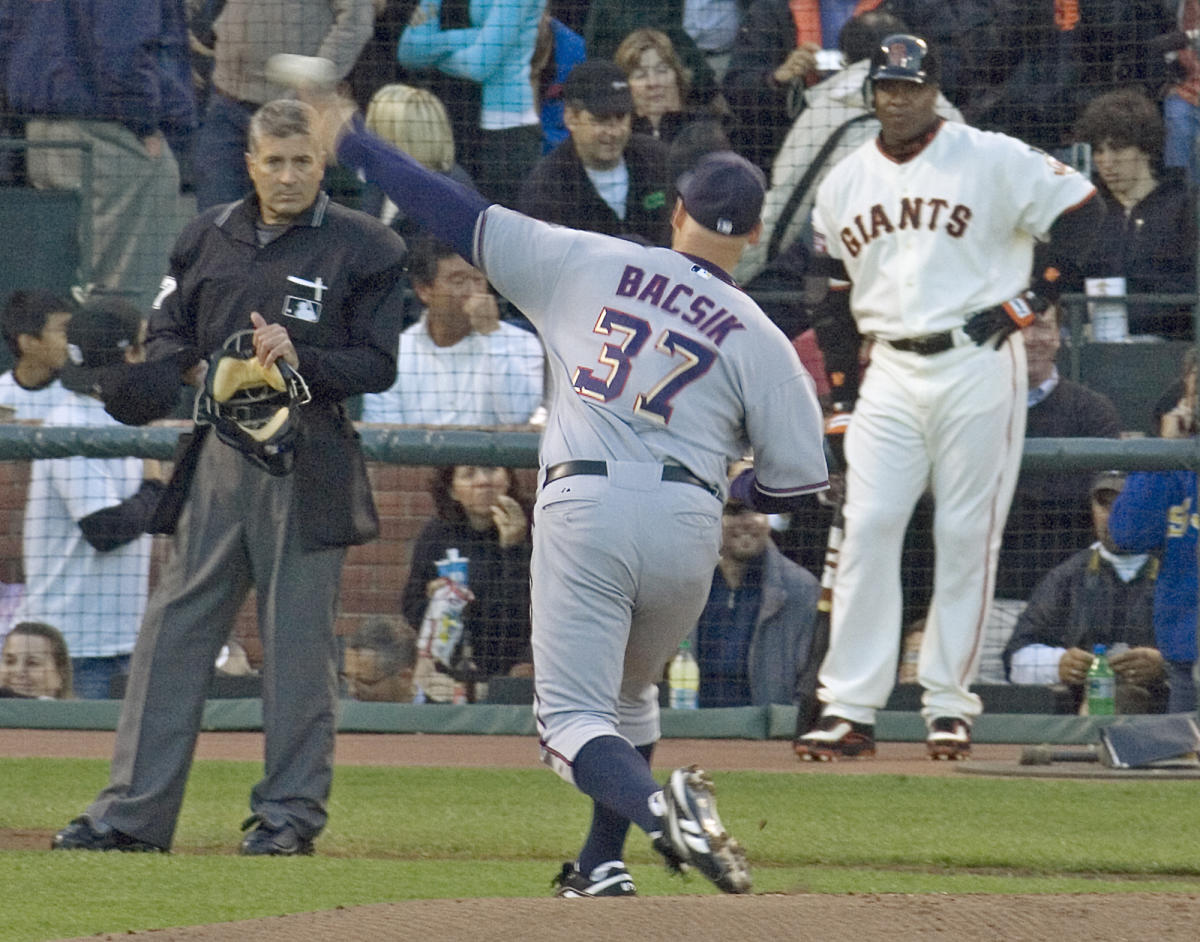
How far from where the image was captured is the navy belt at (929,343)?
6.41 metres

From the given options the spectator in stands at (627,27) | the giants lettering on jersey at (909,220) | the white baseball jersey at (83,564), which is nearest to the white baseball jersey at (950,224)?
the giants lettering on jersey at (909,220)

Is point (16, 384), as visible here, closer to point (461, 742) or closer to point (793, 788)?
point (461, 742)

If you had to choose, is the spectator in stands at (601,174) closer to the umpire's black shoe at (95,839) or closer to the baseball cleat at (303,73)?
the baseball cleat at (303,73)

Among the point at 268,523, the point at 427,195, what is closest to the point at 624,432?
the point at 427,195

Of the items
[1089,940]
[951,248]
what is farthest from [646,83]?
[1089,940]

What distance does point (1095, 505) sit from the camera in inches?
289

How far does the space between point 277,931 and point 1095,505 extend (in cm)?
457

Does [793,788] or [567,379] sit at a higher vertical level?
[567,379]

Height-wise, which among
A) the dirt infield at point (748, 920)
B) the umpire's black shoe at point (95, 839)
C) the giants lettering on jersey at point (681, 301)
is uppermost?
the giants lettering on jersey at point (681, 301)

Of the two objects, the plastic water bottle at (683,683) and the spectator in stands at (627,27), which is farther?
the spectator in stands at (627,27)

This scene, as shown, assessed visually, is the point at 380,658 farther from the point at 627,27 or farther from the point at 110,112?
the point at 627,27

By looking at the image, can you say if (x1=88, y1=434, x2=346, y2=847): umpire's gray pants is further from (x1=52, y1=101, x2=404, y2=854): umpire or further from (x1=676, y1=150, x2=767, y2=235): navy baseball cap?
(x1=676, y1=150, x2=767, y2=235): navy baseball cap

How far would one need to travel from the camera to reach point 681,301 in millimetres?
4074

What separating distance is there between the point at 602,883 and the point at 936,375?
2770mm
